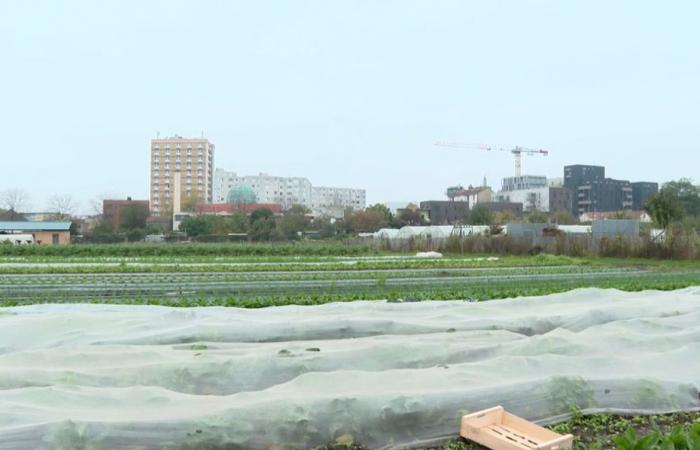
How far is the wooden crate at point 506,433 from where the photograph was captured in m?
3.41

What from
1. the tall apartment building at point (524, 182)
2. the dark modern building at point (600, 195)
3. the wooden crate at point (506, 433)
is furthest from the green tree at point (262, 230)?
the tall apartment building at point (524, 182)

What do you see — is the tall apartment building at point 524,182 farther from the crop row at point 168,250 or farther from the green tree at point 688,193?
the crop row at point 168,250

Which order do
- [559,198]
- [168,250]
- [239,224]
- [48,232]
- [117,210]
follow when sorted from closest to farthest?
[168,250] < [48,232] < [239,224] < [117,210] < [559,198]

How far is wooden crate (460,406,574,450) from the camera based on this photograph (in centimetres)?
341

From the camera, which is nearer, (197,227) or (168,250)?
(168,250)

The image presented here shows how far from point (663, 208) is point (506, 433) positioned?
1618 inches

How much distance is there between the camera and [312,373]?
3.91 metres

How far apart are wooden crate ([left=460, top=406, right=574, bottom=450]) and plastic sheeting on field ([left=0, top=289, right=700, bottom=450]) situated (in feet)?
0.50

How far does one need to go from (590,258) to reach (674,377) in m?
22.8

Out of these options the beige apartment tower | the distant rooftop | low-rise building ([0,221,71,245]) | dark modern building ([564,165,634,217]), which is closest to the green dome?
the beige apartment tower

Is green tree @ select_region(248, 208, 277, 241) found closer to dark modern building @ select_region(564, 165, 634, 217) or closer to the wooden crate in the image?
the wooden crate

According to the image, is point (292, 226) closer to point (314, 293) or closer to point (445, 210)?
point (445, 210)

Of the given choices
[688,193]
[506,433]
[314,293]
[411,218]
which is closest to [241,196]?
[411,218]

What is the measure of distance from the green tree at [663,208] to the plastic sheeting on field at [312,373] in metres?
37.1
